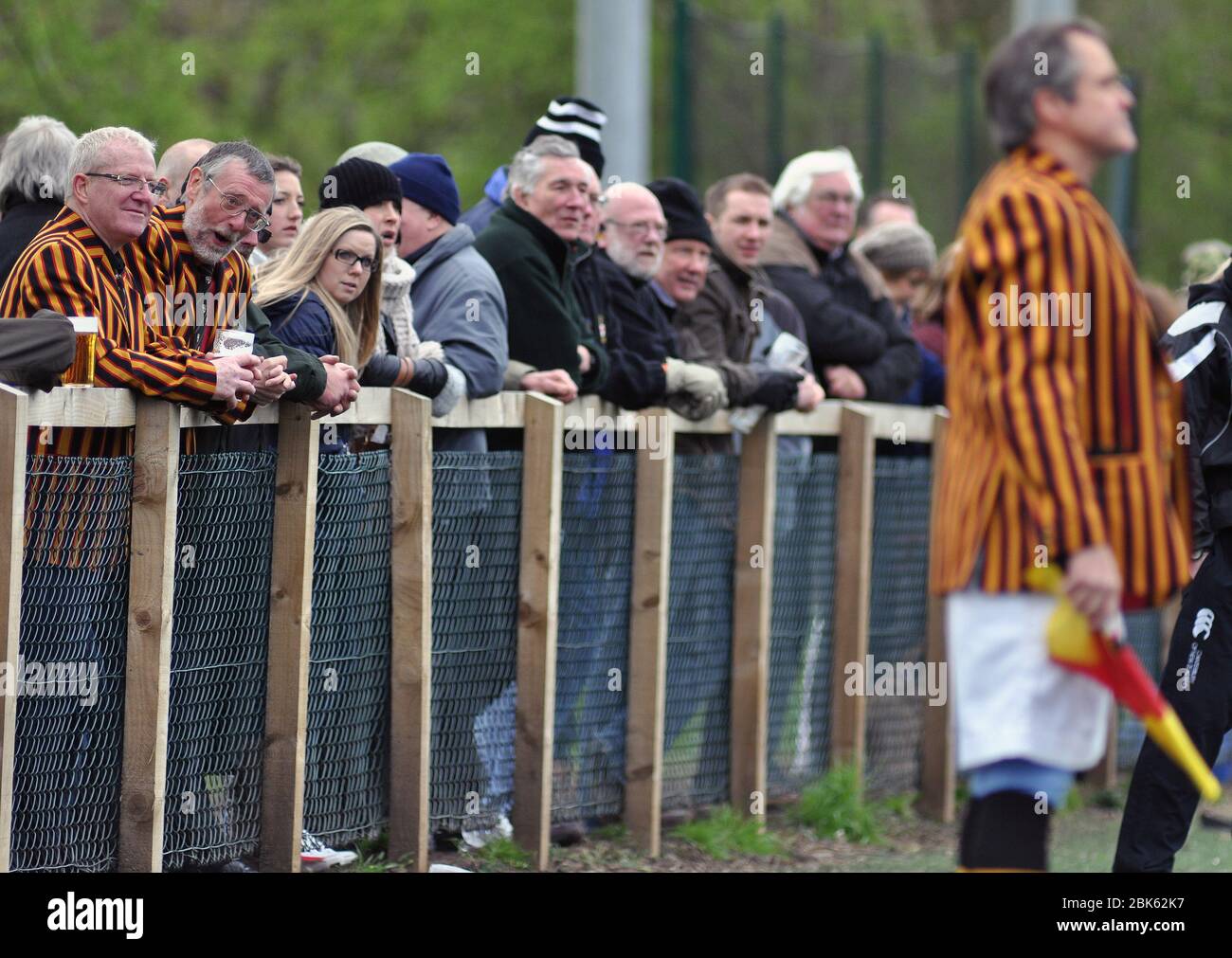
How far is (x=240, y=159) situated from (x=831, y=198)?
158 inches

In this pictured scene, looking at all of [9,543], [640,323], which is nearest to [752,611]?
[640,323]

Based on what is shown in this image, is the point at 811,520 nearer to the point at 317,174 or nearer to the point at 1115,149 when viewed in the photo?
the point at 1115,149

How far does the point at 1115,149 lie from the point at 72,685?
306 cm

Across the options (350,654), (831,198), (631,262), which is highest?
(831,198)

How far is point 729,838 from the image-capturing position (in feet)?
28.2

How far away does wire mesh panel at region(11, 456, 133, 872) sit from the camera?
5754 mm

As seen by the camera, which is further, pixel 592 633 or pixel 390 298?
pixel 592 633

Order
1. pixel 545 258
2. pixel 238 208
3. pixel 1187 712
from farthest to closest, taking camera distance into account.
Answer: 1. pixel 545 258
2. pixel 1187 712
3. pixel 238 208

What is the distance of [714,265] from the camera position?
921 cm

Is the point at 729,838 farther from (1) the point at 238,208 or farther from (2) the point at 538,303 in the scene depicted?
(1) the point at 238,208

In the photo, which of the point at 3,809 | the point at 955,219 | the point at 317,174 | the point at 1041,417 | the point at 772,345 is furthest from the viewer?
the point at 317,174

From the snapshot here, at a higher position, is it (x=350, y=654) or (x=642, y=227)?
(x=642, y=227)

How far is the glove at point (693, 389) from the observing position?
27.5 feet
